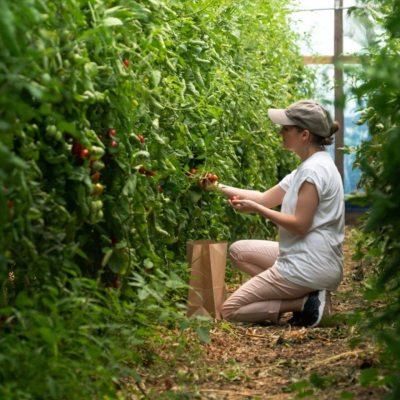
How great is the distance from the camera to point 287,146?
367 centimetres

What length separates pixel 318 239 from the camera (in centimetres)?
345

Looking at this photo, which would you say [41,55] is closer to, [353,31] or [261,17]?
[353,31]

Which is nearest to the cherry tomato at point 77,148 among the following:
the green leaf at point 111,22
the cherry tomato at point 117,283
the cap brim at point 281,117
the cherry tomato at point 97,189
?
the cherry tomato at point 97,189

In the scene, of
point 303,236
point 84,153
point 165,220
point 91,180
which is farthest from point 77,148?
point 303,236

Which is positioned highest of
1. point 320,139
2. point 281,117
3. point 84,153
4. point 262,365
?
point 84,153

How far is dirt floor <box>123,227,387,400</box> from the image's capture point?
2.29 metres

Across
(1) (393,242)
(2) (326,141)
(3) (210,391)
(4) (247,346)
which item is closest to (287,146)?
(2) (326,141)

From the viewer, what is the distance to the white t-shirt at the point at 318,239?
11.2 feet

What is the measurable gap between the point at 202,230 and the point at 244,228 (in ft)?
3.57

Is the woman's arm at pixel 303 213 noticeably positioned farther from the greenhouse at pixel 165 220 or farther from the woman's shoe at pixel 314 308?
the woman's shoe at pixel 314 308

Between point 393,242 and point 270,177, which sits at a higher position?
point 393,242

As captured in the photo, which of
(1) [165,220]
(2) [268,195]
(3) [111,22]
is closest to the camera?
(3) [111,22]

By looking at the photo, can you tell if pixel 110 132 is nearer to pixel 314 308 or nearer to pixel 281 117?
pixel 281 117

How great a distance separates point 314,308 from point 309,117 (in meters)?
0.98
